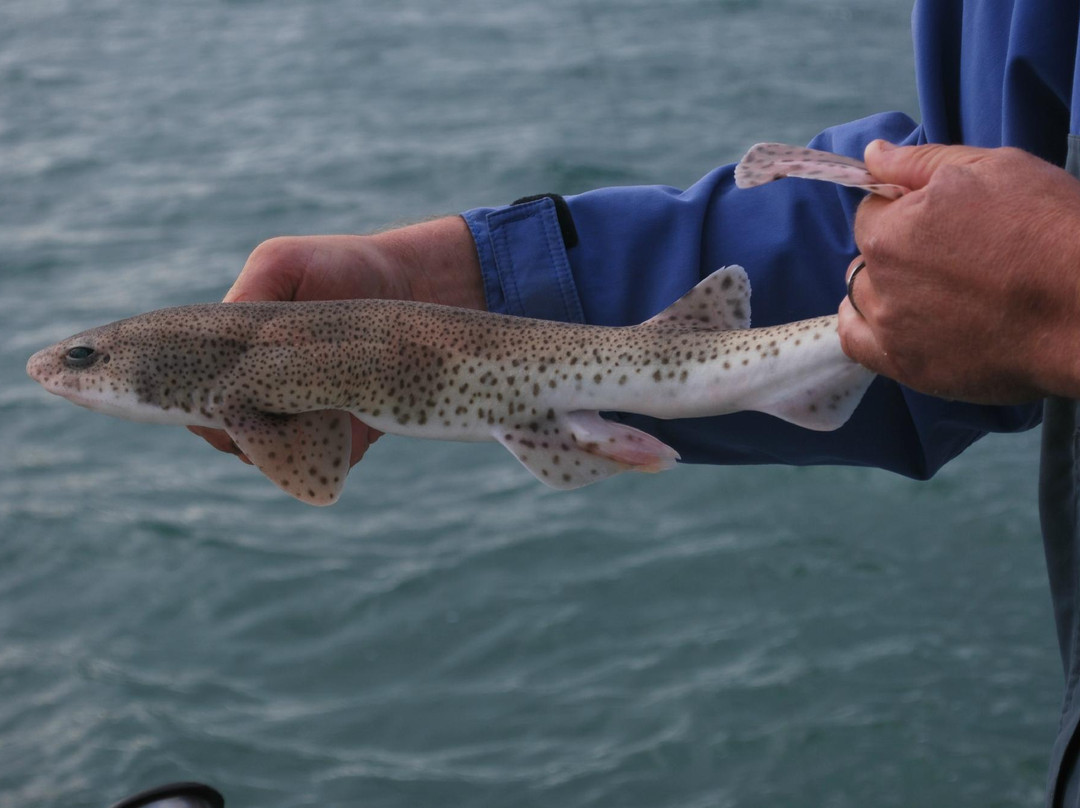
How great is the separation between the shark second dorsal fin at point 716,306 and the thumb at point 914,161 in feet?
1.21

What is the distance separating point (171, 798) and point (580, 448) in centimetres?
118

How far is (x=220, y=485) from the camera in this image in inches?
314

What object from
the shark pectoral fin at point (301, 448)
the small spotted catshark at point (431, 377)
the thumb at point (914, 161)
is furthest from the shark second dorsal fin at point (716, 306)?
the shark pectoral fin at point (301, 448)

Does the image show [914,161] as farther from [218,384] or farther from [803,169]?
[218,384]

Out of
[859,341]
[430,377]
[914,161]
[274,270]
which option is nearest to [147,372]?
[274,270]

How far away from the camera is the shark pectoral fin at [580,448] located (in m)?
2.56

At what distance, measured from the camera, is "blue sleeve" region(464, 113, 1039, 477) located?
307cm

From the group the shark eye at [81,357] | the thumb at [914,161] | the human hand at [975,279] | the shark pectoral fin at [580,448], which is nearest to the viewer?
the human hand at [975,279]

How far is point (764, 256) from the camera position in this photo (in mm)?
3078

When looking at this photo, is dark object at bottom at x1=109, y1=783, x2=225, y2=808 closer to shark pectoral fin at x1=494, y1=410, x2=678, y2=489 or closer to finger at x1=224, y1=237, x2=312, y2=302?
shark pectoral fin at x1=494, y1=410, x2=678, y2=489

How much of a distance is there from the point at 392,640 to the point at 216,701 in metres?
0.90

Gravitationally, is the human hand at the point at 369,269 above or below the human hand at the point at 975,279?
below

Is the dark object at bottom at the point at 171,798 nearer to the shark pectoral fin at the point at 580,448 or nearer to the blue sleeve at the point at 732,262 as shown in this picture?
the shark pectoral fin at the point at 580,448

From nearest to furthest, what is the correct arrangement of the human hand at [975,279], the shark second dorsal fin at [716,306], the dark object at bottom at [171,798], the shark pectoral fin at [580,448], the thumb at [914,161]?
the human hand at [975,279] → the thumb at [914,161] → the shark pectoral fin at [580,448] → the shark second dorsal fin at [716,306] → the dark object at bottom at [171,798]
